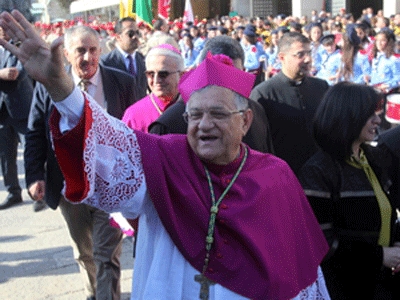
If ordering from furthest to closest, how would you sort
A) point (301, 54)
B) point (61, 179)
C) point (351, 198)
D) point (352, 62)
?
point (352, 62)
point (301, 54)
point (61, 179)
point (351, 198)

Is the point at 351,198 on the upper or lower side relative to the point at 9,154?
upper

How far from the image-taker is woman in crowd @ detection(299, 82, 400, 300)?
114 inches

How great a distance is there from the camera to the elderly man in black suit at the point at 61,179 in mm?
3961

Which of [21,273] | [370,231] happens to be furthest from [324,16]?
[370,231]

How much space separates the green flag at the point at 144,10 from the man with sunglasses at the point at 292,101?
291 inches

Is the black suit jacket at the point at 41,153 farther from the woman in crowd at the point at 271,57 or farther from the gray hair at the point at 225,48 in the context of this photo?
the woman in crowd at the point at 271,57

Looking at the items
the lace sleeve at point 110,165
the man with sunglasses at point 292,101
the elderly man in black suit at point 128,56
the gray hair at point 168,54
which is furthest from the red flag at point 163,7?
the lace sleeve at point 110,165

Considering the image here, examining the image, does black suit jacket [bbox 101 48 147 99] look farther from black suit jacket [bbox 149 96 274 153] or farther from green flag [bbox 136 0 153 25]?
green flag [bbox 136 0 153 25]

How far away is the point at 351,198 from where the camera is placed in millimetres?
2873

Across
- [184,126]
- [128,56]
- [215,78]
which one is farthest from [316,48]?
[215,78]

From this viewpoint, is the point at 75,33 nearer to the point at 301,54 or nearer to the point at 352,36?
the point at 301,54

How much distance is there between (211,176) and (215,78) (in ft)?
1.18

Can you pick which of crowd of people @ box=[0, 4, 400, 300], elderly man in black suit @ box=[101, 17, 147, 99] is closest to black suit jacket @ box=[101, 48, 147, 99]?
elderly man in black suit @ box=[101, 17, 147, 99]

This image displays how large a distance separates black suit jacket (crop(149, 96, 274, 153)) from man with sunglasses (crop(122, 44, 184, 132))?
329 millimetres
